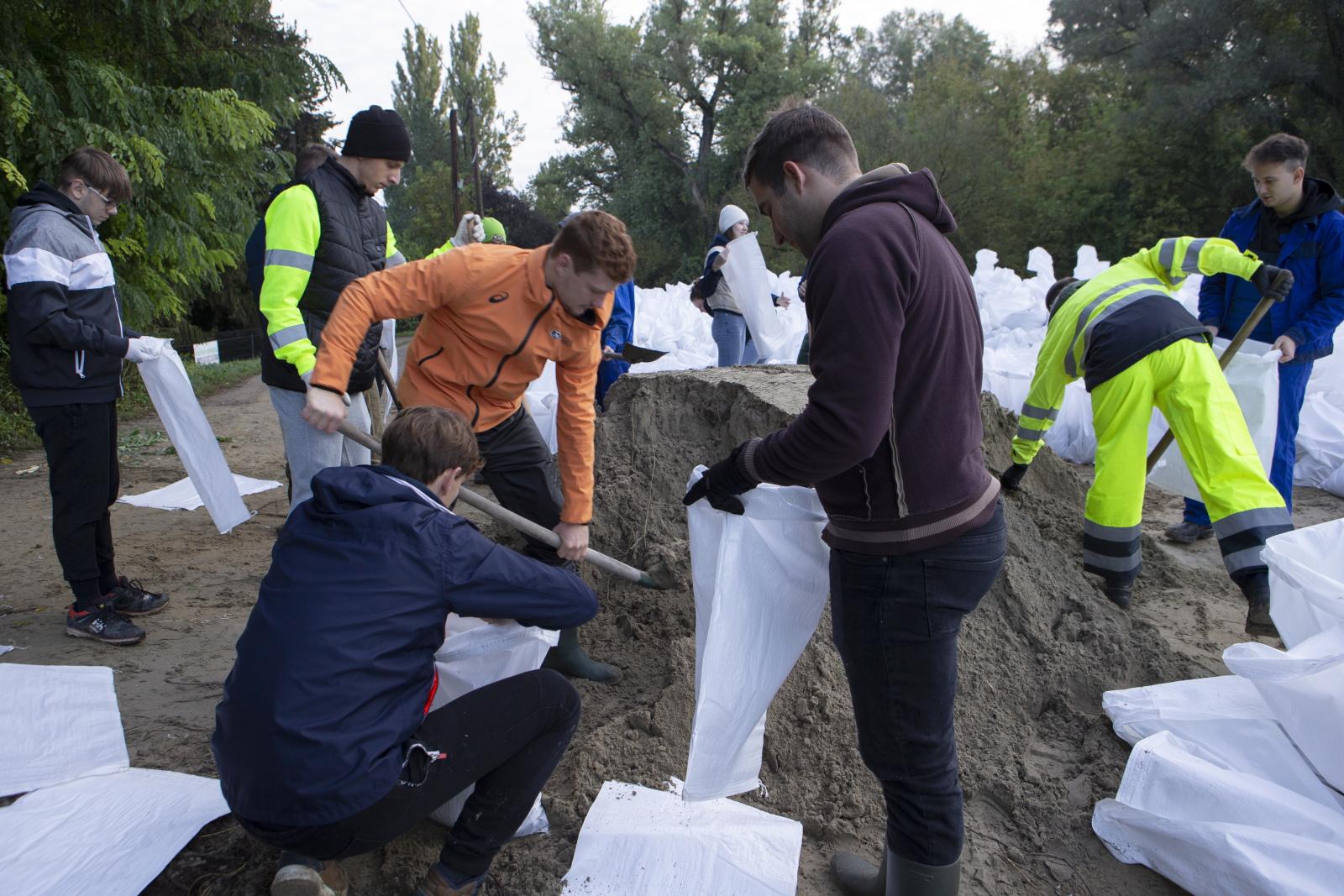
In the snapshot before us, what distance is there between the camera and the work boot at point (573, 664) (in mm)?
2854

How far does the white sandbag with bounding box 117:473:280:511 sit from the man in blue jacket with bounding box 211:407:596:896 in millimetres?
3681

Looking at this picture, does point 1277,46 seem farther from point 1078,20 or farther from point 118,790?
point 118,790

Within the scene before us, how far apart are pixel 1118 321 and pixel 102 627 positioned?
3850mm

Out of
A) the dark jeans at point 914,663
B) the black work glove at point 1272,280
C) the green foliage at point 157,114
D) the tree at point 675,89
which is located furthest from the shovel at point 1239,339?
the tree at point 675,89

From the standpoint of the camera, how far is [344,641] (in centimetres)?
153

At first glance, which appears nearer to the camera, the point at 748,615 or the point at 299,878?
the point at 299,878

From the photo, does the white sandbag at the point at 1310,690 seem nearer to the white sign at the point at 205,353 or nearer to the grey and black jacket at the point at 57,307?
the grey and black jacket at the point at 57,307

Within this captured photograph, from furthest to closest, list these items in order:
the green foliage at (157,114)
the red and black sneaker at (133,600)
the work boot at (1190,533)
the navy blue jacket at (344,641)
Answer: the green foliage at (157,114) < the work boot at (1190,533) < the red and black sneaker at (133,600) < the navy blue jacket at (344,641)

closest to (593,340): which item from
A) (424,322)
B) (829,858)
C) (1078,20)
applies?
(424,322)

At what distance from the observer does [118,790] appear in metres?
2.12

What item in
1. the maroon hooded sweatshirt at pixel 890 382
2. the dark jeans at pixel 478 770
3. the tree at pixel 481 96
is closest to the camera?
the maroon hooded sweatshirt at pixel 890 382

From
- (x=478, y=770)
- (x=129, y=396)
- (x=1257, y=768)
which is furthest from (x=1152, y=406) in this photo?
(x=129, y=396)

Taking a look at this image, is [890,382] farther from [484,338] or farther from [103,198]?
[103,198]

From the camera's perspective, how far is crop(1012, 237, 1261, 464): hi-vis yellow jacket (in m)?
3.05
